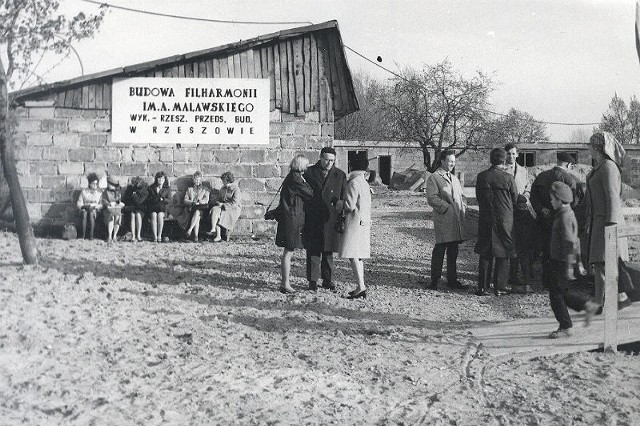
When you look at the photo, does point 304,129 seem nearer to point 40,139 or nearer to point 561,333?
point 40,139

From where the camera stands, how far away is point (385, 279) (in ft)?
31.6

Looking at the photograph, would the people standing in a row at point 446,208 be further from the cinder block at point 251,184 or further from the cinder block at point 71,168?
the cinder block at point 71,168

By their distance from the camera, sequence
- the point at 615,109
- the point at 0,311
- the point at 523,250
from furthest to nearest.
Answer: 1. the point at 615,109
2. the point at 523,250
3. the point at 0,311

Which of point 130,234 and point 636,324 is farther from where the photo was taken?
point 130,234

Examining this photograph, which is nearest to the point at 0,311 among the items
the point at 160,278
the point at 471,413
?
the point at 160,278

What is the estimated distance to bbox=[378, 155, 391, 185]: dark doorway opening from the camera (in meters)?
42.5

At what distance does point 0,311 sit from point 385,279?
17.1 feet

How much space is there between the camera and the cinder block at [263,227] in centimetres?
1379

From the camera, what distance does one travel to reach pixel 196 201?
43.5 feet

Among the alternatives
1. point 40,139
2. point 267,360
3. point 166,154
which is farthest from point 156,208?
point 267,360

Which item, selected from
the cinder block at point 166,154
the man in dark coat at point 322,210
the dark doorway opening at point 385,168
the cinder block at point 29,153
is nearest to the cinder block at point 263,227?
the cinder block at point 166,154

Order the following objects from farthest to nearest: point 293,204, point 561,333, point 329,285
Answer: point 329,285 → point 293,204 → point 561,333

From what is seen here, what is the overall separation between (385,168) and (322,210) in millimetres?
34934

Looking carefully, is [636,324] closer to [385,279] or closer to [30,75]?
[385,279]
